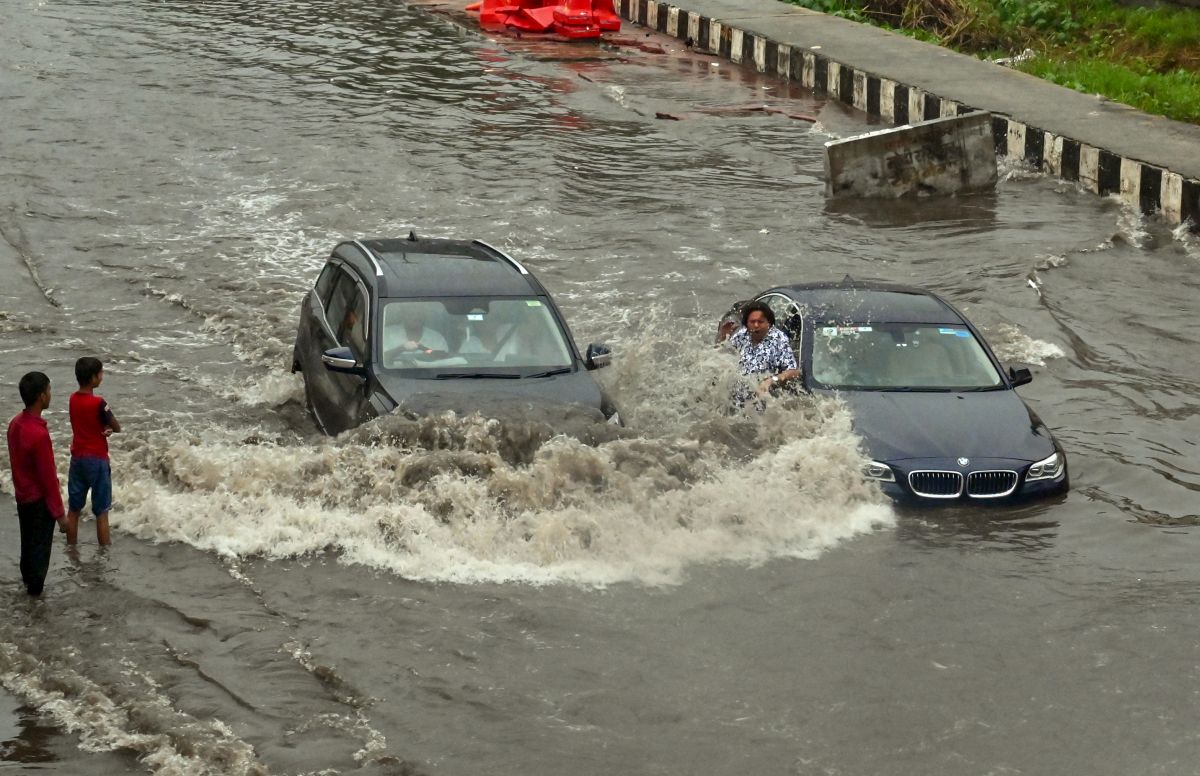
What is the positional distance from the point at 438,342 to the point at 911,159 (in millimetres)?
10331

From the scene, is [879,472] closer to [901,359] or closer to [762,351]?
[901,359]

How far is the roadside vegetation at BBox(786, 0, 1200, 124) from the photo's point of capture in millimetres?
23156

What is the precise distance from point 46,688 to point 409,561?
2.25m

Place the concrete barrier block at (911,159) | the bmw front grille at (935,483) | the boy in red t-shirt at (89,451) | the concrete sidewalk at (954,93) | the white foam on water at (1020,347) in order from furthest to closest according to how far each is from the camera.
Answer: the concrete barrier block at (911,159), the concrete sidewalk at (954,93), the white foam on water at (1020,347), the bmw front grille at (935,483), the boy in red t-shirt at (89,451)

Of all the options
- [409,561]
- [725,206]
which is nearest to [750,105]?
[725,206]

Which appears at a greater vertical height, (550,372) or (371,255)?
(371,255)

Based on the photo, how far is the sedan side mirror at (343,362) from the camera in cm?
1048

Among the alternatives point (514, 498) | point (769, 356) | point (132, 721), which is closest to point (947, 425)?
point (769, 356)

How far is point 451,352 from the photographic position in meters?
10.8

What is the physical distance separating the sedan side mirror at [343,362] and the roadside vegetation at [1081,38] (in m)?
14.6

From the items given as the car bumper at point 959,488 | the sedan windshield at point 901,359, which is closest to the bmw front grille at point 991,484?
the car bumper at point 959,488

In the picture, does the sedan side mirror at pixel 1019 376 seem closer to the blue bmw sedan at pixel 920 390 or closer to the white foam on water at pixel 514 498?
the blue bmw sedan at pixel 920 390

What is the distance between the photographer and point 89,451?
9.23m

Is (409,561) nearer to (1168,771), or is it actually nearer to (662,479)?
(662,479)
